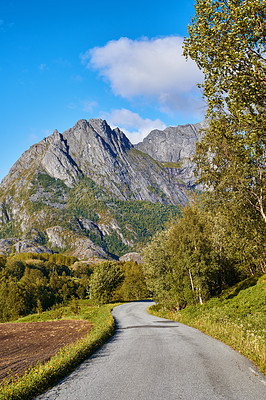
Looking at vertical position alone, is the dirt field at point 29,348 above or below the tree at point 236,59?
below

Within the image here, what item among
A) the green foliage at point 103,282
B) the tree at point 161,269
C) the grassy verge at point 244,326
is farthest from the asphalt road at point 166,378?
the green foliage at point 103,282

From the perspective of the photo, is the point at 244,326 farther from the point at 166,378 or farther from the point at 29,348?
the point at 29,348

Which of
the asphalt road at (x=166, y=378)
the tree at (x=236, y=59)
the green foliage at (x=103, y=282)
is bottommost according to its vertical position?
the green foliage at (x=103, y=282)

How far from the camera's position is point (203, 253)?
33.5m

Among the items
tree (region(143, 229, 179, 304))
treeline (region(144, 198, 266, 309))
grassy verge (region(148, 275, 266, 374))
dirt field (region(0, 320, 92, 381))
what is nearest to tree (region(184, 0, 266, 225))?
grassy verge (region(148, 275, 266, 374))

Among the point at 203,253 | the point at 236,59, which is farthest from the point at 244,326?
the point at 203,253

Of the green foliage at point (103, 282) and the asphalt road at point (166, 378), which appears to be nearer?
the asphalt road at point (166, 378)

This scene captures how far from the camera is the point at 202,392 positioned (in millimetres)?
7223

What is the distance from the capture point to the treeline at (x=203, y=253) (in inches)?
902

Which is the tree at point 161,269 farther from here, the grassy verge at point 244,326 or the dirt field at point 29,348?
the dirt field at point 29,348

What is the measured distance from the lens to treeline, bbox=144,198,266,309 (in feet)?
75.2

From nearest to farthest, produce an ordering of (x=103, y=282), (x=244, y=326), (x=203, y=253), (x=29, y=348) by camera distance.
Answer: (x=244, y=326) → (x=29, y=348) → (x=203, y=253) → (x=103, y=282)

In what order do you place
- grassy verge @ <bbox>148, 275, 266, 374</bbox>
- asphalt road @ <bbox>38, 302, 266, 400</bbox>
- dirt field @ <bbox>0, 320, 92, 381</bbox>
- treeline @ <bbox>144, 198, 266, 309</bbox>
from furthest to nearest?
1. treeline @ <bbox>144, 198, 266, 309</bbox>
2. dirt field @ <bbox>0, 320, 92, 381</bbox>
3. grassy verge @ <bbox>148, 275, 266, 374</bbox>
4. asphalt road @ <bbox>38, 302, 266, 400</bbox>

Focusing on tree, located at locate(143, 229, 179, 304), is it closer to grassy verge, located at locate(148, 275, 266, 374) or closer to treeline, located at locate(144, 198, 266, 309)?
treeline, located at locate(144, 198, 266, 309)
